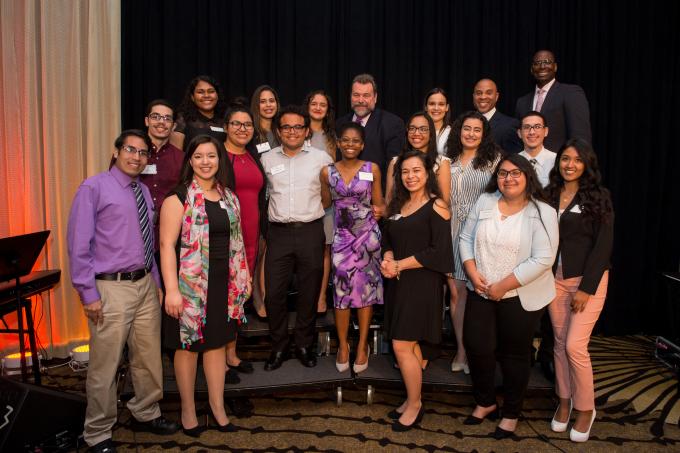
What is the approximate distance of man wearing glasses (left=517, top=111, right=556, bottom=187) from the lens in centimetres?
342

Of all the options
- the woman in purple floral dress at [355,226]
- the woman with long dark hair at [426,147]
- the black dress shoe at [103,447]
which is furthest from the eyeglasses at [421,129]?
the black dress shoe at [103,447]

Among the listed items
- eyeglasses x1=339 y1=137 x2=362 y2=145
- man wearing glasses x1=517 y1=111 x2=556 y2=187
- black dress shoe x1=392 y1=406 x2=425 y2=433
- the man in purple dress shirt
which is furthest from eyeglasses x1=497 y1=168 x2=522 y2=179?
the man in purple dress shirt

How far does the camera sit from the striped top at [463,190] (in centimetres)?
323

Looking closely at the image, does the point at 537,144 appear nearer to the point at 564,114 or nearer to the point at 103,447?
the point at 564,114

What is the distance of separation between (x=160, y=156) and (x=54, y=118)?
172 cm

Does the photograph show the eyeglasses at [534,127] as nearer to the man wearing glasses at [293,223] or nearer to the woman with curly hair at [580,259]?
the woman with curly hair at [580,259]

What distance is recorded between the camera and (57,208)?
426 centimetres

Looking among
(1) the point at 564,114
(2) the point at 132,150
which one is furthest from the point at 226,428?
(1) the point at 564,114

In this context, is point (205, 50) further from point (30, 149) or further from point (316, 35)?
point (30, 149)

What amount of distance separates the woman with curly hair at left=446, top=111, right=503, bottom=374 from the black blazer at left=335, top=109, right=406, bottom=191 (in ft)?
1.88

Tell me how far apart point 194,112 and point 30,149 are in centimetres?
155

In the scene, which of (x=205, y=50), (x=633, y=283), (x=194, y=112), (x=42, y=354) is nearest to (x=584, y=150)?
(x=194, y=112)

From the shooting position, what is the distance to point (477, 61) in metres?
4.97

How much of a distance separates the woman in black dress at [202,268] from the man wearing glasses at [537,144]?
212 centimetres
